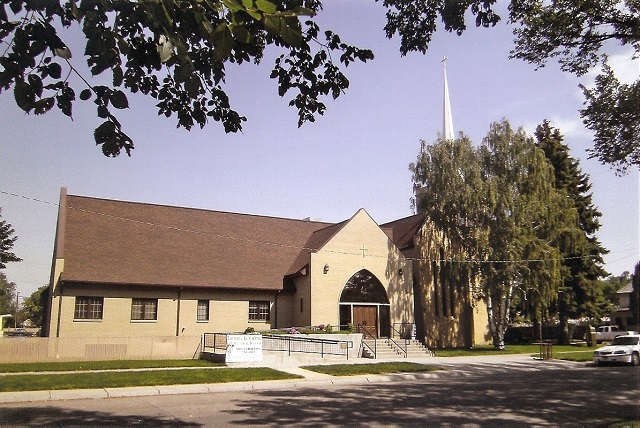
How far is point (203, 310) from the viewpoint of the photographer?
103ft

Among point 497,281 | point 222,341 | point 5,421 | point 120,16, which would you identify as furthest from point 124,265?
point 120,16

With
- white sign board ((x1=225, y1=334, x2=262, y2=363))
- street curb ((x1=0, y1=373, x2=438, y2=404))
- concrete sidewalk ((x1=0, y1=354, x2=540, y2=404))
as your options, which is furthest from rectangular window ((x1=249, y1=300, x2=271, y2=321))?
street curb ((x1=0, y1=373, x2=438, y2=404))

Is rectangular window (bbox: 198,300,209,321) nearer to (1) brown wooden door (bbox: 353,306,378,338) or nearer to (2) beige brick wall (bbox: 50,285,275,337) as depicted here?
(2) beige brick wall (bbox: 50,285,275,337)

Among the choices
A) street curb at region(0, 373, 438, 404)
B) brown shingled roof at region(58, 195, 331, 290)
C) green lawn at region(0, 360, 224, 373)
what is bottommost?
street curb at region(0, 373, 438, 404)

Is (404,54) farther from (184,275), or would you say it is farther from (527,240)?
(527,240)

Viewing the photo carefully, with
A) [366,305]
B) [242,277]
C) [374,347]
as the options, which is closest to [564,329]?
[366,305]

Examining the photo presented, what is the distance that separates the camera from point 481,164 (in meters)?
36.1

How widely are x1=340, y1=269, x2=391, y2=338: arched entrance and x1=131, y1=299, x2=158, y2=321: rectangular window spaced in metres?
11.0

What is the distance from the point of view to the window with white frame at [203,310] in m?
31.2

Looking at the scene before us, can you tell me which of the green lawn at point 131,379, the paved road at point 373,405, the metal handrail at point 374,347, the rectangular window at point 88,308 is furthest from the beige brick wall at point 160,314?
the paved road at point 373,405

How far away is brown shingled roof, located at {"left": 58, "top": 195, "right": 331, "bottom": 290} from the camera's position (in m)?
29.5

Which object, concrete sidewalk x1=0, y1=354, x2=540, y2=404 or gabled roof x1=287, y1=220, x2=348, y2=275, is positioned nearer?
concrete sidewalk x1=0, y1=354, x2=540, y2=404

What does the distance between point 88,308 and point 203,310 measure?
20.6 ft

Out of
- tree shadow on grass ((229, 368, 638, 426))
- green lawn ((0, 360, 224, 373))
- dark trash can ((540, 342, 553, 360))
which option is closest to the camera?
tree shadow on grass ((229, 368, 638, 426))
